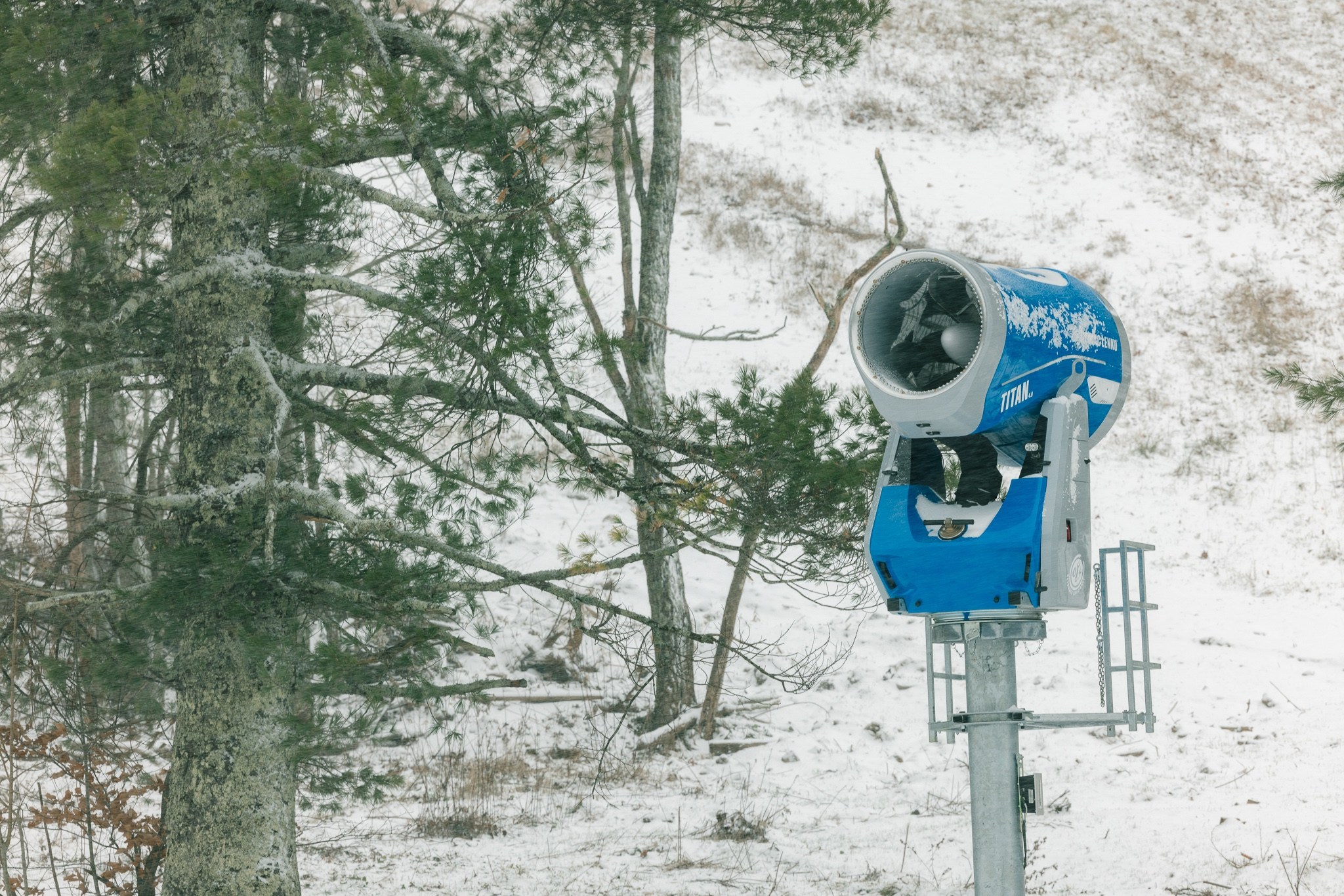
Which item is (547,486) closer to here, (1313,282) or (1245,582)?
(1245,582)

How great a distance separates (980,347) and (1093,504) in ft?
36.7

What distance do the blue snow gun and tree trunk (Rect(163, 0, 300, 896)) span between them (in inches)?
84.7

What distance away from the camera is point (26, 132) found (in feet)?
13.5

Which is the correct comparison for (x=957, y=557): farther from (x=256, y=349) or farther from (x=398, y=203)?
(x=256, y=349)

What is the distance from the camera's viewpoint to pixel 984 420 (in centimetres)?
279

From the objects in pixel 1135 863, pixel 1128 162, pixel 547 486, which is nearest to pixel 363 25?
pixel 1135 863

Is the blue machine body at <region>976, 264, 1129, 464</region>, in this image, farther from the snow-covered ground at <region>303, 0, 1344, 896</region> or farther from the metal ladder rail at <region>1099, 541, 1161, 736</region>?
the snow-covered ground at <region>303, 0, 1344, 896</region>

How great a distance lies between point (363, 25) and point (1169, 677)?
26.5ft

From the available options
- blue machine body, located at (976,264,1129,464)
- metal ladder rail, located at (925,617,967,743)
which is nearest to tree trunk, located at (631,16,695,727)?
metal ladder rail, located at (925,617,967,743)

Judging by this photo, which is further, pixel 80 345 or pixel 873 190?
pixel 873 190

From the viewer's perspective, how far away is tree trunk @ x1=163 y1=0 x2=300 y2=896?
157 inches

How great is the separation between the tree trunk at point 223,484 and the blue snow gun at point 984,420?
215 cm

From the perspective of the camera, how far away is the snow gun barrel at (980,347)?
2748 millimetres

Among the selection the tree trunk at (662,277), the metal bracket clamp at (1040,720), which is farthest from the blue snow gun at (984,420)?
the tree trunk at (662,277)
